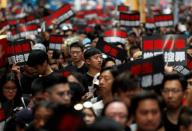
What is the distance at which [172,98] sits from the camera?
925cm

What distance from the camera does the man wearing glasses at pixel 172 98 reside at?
29.8 ft

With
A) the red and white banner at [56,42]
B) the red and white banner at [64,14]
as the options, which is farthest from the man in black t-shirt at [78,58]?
the red and white banner at [64,14]

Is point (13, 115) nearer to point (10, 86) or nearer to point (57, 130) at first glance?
A: point (10, 86)

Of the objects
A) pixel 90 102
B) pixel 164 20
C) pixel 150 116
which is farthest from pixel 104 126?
pixel 164 20

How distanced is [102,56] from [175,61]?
1.74 m

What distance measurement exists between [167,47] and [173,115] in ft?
10.8

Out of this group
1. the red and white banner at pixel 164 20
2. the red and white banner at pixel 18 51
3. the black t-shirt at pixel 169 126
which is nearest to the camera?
the black t-shirt at pixel 169 126

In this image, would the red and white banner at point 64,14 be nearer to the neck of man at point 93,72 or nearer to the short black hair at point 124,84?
the neck of man at point 93,72

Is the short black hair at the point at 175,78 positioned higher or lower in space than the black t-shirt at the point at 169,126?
higher

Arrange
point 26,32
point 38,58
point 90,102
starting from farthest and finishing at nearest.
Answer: point 26,32 → point 38,58 → point 90,102

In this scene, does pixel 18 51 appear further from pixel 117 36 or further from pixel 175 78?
pixel 117 36

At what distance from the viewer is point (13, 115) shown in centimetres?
1015

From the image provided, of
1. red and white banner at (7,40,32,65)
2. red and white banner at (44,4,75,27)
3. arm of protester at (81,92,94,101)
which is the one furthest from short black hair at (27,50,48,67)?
red and white banner at (44,4,75,27)

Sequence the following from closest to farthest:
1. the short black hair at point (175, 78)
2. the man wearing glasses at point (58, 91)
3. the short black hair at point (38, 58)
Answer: the man wearing glasses at point (58, 91)
the short black hair at point (175, 78)
the short black hair at point (38, 58)
